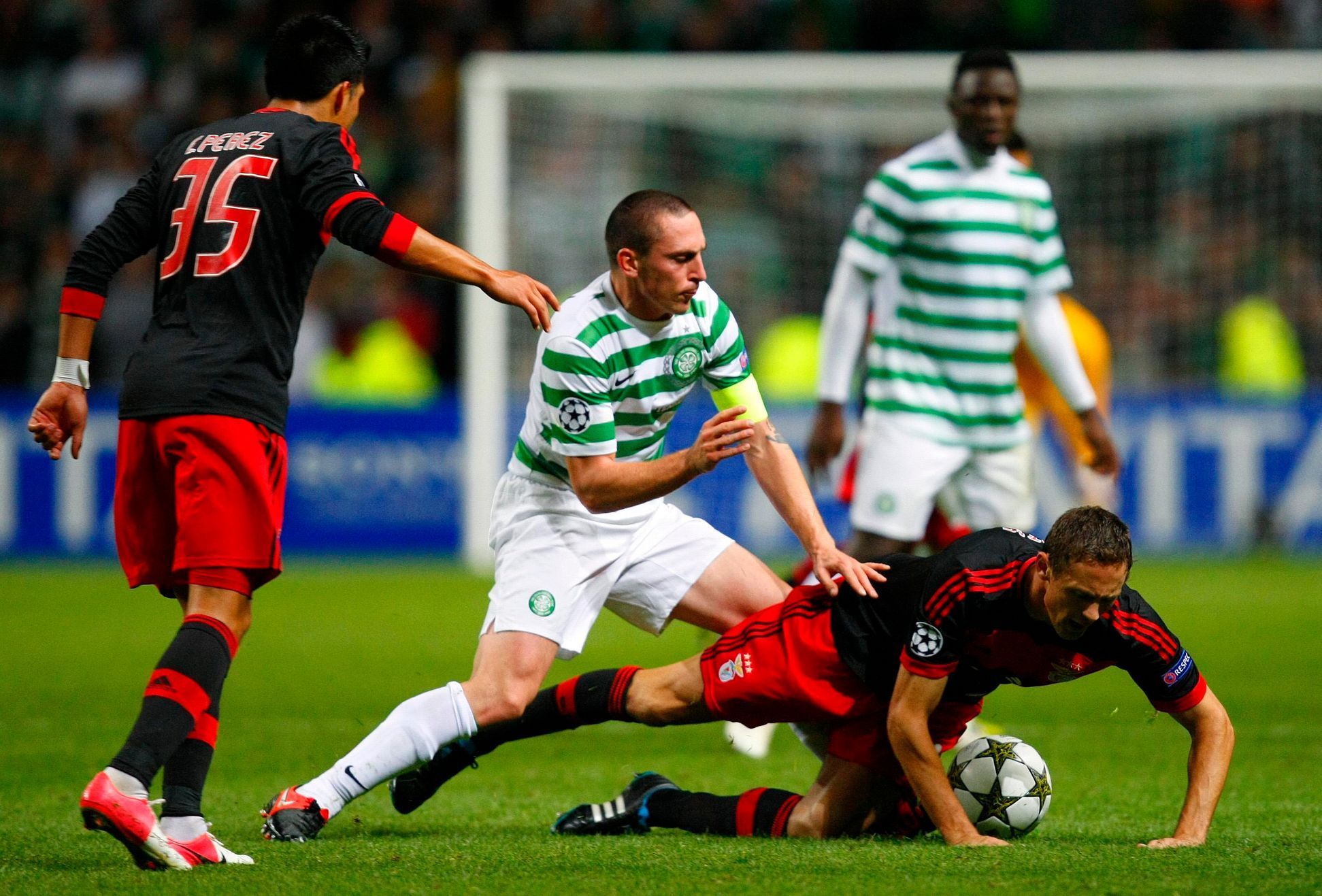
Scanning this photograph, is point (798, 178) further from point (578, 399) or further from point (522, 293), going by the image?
point (522, 293)

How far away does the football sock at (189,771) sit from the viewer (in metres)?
4.21

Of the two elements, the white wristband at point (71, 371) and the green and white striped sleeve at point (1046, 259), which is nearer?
the white wristband at point (71, 371)

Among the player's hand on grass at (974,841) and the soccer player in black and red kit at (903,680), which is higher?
the soccer player in black and red kit at (903,680)

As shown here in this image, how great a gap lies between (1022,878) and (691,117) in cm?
995

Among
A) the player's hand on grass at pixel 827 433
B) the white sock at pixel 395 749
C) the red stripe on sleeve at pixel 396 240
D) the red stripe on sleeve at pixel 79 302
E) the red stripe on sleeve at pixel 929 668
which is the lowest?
the white sock at pixel 395 749

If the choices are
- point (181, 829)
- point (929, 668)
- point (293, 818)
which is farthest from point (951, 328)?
point (181, 829)

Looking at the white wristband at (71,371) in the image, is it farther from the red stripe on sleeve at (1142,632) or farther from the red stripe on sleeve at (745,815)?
the red stripe on sleeve at (1142,632)

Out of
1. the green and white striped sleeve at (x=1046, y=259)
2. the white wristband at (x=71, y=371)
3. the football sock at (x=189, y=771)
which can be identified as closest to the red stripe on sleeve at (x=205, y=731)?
the football sock at (x=189, y=771)

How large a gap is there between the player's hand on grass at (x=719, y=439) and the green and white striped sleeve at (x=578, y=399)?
1.33ft

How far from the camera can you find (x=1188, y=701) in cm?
430

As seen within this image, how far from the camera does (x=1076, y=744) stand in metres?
6.45

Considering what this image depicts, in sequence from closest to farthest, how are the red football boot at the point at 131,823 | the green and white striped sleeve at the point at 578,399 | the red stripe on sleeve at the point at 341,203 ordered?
1. the red football boot at the point at 131,823
2. the red stripe on sleeve at the point at 341,203
3. the green and white striped sleeve at the point at 578,399

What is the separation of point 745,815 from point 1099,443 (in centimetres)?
247

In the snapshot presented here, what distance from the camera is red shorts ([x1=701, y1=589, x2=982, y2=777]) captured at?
15.1 feet
